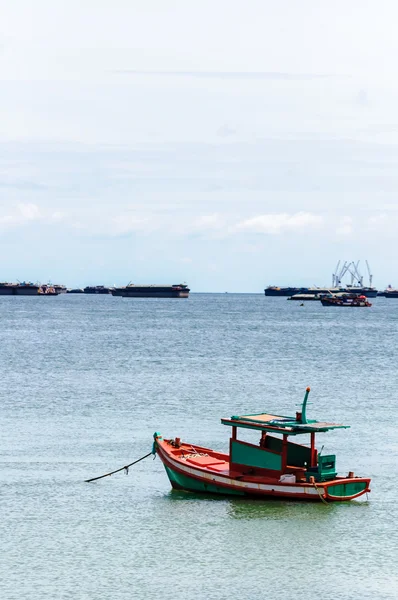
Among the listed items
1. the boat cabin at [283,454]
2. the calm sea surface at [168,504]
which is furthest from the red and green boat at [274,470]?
the calm sea surface at [168,504]

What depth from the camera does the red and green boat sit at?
3794 cm

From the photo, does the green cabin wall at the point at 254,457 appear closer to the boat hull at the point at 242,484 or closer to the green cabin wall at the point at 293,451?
the green cabin wall at the point at 293,451

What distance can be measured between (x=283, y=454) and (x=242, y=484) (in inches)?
74.0

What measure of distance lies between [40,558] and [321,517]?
404 inches

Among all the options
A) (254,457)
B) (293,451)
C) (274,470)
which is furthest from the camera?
(293,451)

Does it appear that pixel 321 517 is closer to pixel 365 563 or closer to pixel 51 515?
pixel 365 563

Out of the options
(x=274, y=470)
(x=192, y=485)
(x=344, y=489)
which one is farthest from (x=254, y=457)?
(x=344, y=489)

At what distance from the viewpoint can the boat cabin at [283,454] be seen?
38.2 metres

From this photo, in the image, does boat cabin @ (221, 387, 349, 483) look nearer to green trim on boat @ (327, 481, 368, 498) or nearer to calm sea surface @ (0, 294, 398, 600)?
green trim on boat @ (327, 481, 368, 498)

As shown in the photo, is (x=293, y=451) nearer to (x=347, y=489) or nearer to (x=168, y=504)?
(x=347, y=489)

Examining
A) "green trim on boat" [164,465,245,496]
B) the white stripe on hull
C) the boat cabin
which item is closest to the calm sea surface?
"green trim on boat" [164,465,245,496]

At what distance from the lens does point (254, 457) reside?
39.5 m

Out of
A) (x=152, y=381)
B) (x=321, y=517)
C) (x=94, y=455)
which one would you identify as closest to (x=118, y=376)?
(x=152, y=381)

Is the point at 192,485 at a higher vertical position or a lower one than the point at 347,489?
lower
